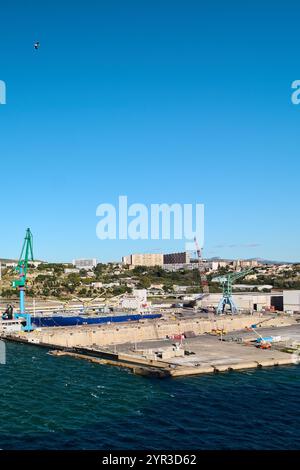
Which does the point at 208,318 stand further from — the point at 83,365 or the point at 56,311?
the point at 83,365

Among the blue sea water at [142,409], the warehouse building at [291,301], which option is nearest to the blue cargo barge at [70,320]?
the blue sea water at [142,409]

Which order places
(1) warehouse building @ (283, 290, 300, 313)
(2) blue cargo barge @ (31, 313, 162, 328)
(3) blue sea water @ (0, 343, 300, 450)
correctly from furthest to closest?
(1) warehouse building @ (283, 290, 300, 313), (2) blue cargo barge @ (31, 313, 162, 328), (3) blue sea water @ (0, 343, 300, 450)

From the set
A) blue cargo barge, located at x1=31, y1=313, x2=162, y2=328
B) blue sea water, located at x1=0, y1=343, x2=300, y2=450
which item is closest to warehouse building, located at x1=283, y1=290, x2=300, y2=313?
blue cargo barge, located at x1=31, y1=313, x2=162, y2=328

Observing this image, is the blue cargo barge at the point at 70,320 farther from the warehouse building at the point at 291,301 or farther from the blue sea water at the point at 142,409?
the warehouse building at the point at 291,301

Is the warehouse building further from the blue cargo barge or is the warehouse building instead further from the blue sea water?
the blue sea water

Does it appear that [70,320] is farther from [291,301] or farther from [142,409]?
[142,409]

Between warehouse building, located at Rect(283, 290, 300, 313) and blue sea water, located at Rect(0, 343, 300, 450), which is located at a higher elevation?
warehouse building, located at Rect(283, 290, 300, 313)

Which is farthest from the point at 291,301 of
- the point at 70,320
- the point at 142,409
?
the point at 142,409
